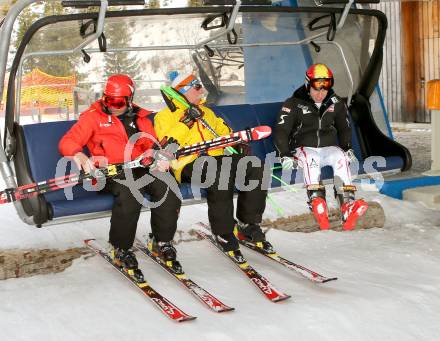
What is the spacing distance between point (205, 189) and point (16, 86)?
4.25 feet

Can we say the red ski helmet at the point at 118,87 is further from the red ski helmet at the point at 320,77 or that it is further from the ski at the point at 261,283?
the red ski helmet at the point at 320,77

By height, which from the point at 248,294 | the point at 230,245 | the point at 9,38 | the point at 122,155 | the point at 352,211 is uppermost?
the point at 9,38

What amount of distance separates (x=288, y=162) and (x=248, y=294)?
3.36ft

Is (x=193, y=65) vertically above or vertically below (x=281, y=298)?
above

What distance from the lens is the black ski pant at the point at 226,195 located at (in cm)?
404

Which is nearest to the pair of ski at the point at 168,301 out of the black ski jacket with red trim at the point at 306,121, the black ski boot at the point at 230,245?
the black ski boot at the point at 230,245

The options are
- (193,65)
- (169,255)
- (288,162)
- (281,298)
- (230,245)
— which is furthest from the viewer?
(193,65)

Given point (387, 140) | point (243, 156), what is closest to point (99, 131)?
point (243, 156)

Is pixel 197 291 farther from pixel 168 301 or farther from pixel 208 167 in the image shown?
pixel 208 167

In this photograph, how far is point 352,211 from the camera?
4.34 meters

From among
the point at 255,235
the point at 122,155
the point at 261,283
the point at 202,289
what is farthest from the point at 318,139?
the point at 202,289

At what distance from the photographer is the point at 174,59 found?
278 inches

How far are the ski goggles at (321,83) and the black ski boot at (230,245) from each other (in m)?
1.16

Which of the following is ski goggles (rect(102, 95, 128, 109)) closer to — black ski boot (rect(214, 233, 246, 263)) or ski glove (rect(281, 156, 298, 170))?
black ski boot (rect(214, 233, 246, 263))
